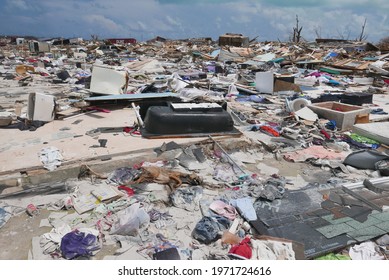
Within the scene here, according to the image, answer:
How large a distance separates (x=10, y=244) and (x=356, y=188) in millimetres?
3708

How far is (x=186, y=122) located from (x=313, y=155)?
2.10 metres

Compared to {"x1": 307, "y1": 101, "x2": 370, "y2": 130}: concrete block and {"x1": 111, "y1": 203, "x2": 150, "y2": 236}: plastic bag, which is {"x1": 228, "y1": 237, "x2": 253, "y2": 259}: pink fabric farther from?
{"x1": 307, "y1": 101, "x2": 370, "y2": 130}: concrete block

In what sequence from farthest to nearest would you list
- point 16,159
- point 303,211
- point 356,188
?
point 16,159 → point 356,188 → point 303,211

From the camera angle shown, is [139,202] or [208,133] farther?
[208,133]

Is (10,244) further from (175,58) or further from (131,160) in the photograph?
(175,58)

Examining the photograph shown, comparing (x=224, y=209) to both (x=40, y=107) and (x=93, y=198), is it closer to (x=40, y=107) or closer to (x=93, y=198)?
(x=93, y=198)

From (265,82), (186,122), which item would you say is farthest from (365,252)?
(265,82)

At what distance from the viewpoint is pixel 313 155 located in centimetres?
489

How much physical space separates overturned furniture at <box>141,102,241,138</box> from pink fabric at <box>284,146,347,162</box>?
1.00 metres

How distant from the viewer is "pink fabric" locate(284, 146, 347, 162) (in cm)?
475

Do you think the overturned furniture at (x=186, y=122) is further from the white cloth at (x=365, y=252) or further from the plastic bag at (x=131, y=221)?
the white cloth at (x=365, y=252)

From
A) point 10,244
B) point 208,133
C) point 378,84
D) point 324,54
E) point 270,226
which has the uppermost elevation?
point 324,54

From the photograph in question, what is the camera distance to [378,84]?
12172 millimetres

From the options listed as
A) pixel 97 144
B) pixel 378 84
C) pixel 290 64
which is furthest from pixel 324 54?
pixel 97 144
